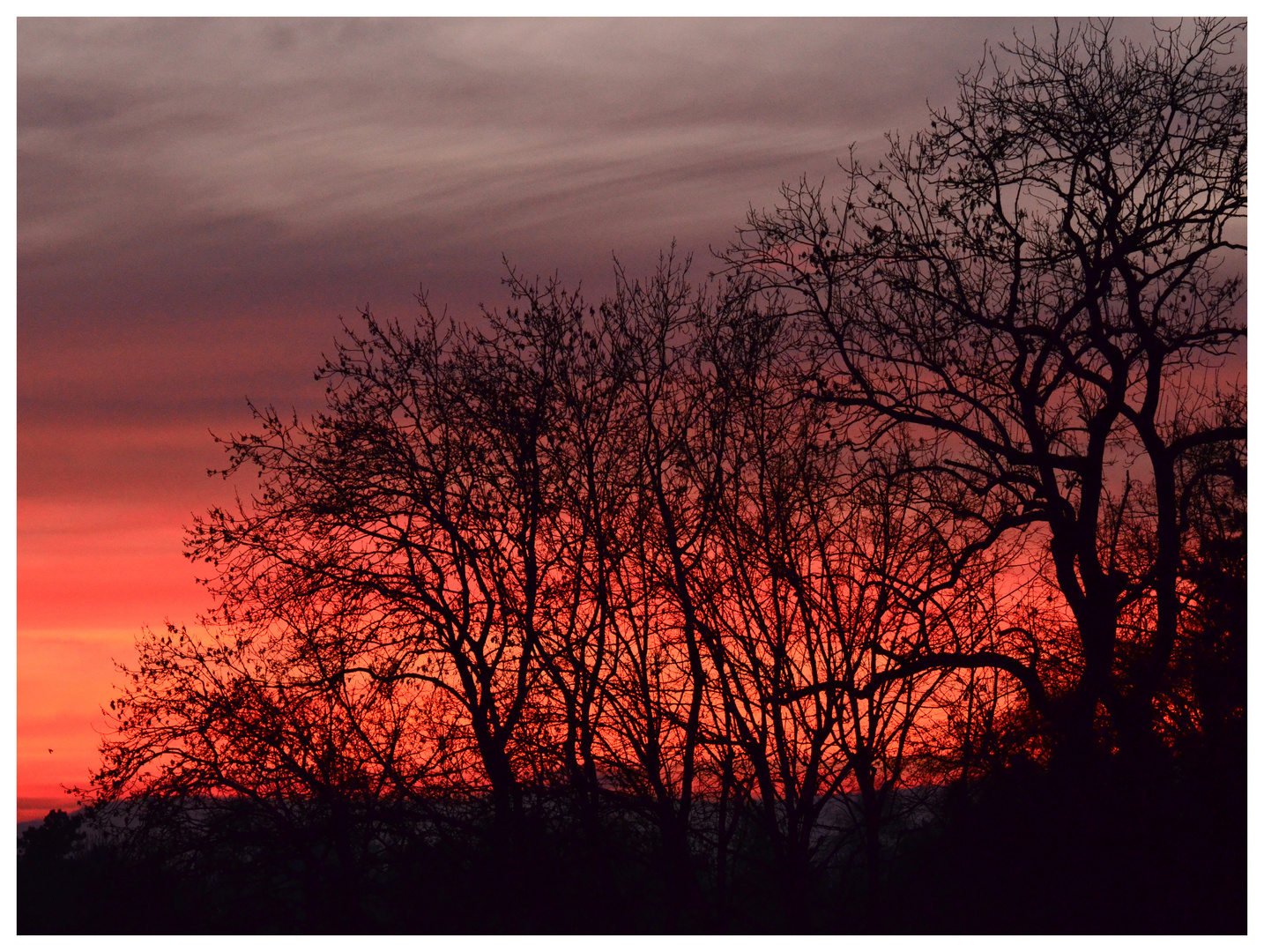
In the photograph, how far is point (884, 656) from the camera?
15.9m

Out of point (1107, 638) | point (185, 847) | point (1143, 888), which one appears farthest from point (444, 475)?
point (1143, 888)

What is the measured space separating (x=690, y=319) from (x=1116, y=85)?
6.24 meters

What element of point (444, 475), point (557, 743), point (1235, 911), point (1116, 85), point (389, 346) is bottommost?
point (1235, 911)

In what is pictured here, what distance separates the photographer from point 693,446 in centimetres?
1728

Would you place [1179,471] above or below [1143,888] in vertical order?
above

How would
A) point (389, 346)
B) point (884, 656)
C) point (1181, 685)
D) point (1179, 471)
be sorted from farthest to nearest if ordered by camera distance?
point (1179, 471) → point (389, 346) → point (1181, 685) → point (884, 656)

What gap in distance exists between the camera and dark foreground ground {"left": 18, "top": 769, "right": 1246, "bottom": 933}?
14.5 m

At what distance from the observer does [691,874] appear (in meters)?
15.8

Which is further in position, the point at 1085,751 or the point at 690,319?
the point at 690,319

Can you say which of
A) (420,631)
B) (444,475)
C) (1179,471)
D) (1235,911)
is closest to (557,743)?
(420,631)

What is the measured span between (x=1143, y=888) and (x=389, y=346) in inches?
490

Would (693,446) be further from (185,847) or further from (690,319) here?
(185,847)

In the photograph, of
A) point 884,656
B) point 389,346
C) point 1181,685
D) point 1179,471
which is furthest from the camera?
point 1179,471

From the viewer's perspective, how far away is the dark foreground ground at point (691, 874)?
1445 cm
